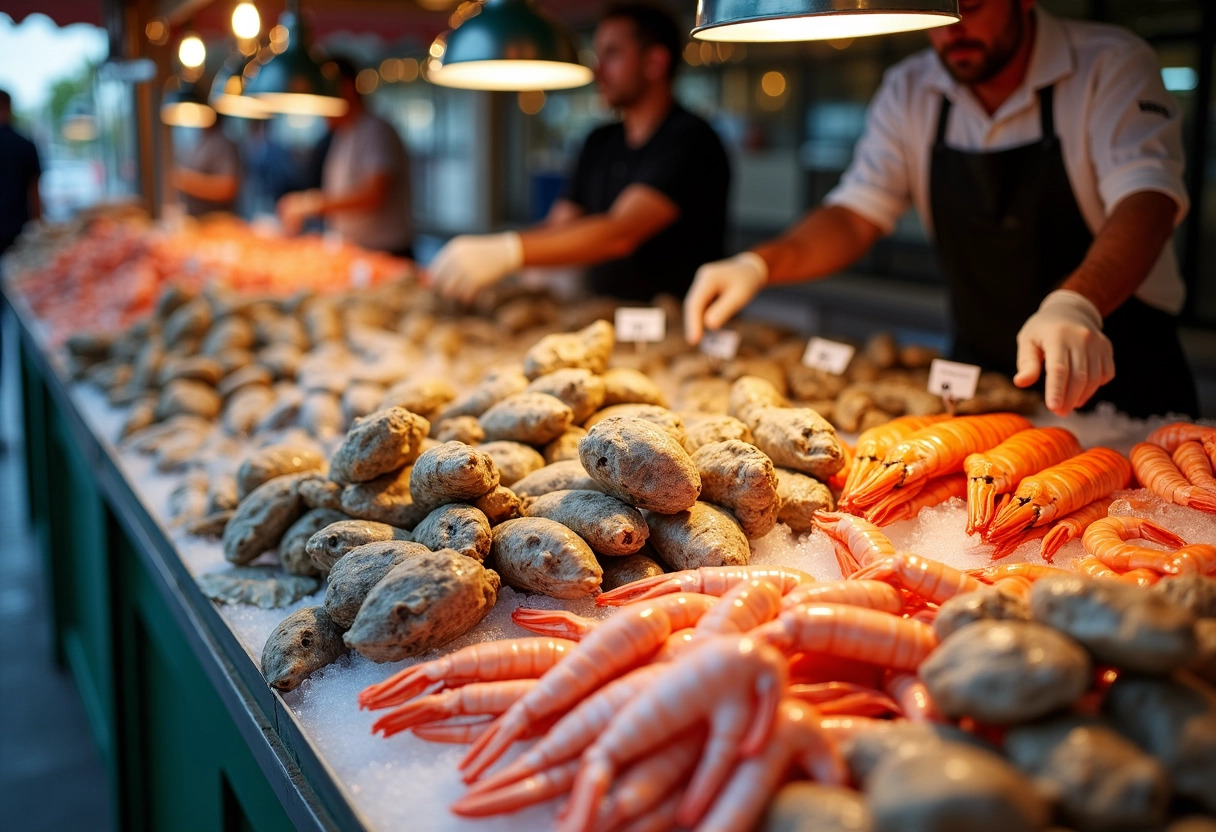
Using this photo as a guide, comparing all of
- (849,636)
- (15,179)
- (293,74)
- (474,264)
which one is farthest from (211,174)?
(849,636)

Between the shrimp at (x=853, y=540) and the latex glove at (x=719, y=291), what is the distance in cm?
117

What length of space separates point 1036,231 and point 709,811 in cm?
213

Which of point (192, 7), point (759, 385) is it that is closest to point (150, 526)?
point (759, 385)

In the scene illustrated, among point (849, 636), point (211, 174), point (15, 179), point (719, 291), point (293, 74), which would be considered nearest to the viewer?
point (849, 636)

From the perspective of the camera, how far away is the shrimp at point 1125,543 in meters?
1.35

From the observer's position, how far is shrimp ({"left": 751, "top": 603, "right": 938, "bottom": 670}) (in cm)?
107

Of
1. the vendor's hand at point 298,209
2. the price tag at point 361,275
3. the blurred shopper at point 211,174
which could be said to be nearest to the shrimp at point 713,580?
the price tag at point 361,275

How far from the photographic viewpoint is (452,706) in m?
1.14

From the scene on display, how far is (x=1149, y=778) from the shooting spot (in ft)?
2.71

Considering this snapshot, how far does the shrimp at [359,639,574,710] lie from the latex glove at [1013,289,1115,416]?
1.13 m

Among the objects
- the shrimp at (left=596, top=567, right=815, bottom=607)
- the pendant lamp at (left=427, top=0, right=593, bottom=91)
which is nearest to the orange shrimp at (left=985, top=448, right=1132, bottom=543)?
the shrimp at (left=596, top=567, right=815, bottom=607)

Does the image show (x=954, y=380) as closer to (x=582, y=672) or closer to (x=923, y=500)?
(x=923, y=500)

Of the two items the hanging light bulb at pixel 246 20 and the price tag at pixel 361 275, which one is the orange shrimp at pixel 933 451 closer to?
the price tag at pixel 361 275

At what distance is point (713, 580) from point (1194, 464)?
97 centimetres
